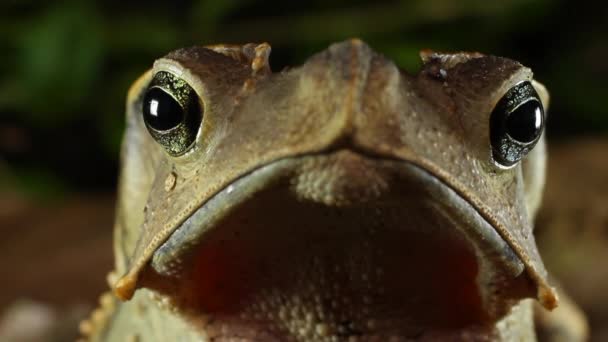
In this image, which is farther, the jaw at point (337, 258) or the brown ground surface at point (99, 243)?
the brown ground surface at point (99, 243)

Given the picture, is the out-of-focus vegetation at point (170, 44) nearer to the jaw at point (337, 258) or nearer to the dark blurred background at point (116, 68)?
the dark blurred background at point (116, 68)

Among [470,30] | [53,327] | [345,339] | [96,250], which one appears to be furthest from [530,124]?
[470,30]

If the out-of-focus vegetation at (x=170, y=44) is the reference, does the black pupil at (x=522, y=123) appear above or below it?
below

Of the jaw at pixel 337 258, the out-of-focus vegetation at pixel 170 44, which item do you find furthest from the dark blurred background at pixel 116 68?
the jaw at pixel 337 258

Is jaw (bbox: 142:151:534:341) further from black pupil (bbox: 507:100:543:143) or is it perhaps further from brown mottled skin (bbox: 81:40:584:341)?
black pupil (bbox: 507:100:543:143)

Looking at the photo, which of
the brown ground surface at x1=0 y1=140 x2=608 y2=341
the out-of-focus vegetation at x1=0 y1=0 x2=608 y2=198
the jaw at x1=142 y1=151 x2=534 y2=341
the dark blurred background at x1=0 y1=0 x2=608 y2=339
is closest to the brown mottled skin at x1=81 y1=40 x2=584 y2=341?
the jaw at x1=142 y1=151 x2=534 y2=341

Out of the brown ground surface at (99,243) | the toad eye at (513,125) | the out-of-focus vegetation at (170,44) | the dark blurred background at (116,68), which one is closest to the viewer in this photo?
the toad eye at (513,125)

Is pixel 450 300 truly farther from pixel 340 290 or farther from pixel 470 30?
pixel 470 30
